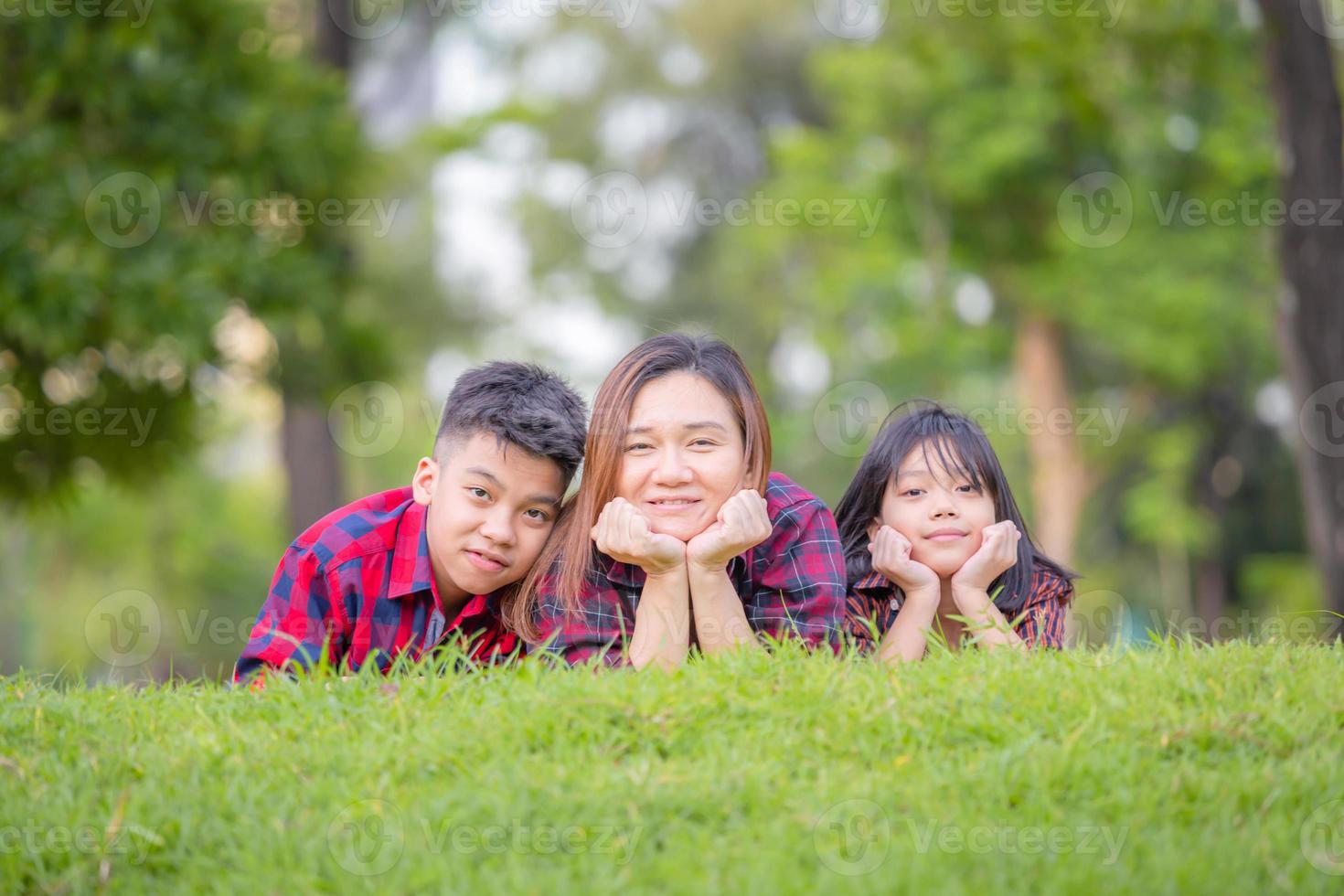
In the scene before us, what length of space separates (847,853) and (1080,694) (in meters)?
0.91

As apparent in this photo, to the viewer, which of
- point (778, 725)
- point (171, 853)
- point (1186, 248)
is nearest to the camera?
point (171, 853)

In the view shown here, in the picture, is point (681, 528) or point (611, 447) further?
point (611, 447)

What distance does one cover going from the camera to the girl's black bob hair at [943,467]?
460 centimetres

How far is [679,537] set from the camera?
409 centimetres

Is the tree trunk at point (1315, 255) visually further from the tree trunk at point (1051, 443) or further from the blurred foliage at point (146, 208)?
the tree trunk at point (1051, 443)

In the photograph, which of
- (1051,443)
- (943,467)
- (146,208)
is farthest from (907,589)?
(1051,443)

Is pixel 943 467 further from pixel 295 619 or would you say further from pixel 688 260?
pixel 688 260

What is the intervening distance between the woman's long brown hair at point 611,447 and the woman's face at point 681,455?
3 cm

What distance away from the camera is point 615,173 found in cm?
2498

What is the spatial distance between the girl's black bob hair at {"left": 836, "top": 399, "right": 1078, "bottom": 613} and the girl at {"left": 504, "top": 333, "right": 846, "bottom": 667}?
0.49 m

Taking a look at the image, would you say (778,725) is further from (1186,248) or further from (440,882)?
(1186,248)

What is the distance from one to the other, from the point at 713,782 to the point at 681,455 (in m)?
1.41

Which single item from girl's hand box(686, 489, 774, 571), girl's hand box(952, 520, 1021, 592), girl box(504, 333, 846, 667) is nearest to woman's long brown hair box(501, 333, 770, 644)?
girl box(504, 333, 846, 667)

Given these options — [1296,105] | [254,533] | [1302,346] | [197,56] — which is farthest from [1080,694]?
[254,533]
